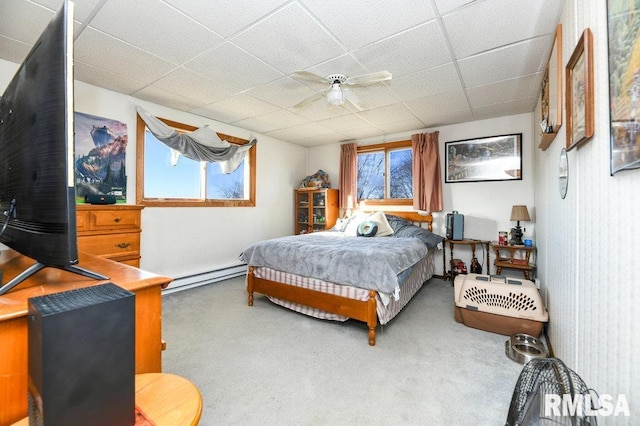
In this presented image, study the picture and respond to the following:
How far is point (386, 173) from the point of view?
16.0 ft

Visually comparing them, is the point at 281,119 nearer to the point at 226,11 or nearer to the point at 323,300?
the point at 226,11

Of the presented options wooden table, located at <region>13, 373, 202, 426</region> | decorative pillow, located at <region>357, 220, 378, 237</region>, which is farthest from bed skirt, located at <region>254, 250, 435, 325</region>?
wooden table, located at <region>13, 373, 202, 426</region>

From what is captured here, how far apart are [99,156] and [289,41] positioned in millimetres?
2441

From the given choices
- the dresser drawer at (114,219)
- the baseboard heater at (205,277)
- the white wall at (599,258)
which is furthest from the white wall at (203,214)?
the white wall at (599,258)

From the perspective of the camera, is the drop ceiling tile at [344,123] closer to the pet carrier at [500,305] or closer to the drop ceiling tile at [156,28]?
the drop ceiling tile at [156,28]

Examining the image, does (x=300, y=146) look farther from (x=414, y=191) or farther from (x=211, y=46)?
(x=211, y=46)

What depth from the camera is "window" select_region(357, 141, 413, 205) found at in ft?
15.4

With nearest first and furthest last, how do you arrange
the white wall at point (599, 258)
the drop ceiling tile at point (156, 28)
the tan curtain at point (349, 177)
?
the white wall at point (599, 258)
the drop ceiling tile at point (156, 28)
the tan curtain at point (349, 177)

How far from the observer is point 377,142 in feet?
16.3

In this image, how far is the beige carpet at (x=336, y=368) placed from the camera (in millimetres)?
1562

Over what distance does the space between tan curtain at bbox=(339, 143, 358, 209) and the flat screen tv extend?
440cm

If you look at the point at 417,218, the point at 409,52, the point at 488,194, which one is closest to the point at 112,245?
the point at 409,52

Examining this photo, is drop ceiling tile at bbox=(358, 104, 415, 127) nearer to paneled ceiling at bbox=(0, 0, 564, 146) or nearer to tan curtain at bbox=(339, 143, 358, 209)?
paneled ceiling at bbox=(0, 0, 564, 146)

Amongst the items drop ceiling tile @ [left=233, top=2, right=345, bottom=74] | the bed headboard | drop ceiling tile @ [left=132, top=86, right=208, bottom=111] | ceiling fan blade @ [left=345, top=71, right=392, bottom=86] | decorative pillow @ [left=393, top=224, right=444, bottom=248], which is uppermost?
drop ceiling tile @ [left=132, top=86, right=208, bottom=111]
